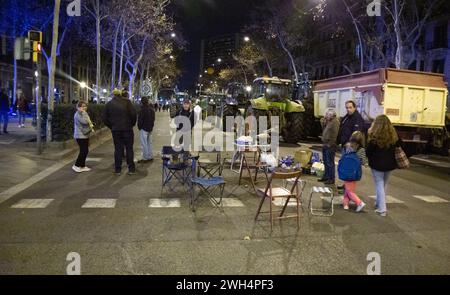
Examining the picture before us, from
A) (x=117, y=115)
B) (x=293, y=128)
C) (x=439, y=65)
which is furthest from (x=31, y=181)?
(x=439, y=65)

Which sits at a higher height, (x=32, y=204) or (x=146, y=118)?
(x=146, y=118)

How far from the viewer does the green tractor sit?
1722 cm

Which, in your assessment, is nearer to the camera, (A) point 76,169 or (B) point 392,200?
(B) point 392,200

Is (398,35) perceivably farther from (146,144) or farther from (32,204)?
(32,204)

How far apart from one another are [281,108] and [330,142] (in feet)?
29.3

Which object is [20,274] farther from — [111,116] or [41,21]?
[41,21]

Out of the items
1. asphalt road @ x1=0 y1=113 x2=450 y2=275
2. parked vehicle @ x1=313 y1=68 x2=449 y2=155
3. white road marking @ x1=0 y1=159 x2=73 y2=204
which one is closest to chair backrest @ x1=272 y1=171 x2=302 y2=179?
asphalt road @ x1=0 y1=113 x2=450 y2=275

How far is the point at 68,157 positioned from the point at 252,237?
302 inches

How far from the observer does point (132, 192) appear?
25.8 feet

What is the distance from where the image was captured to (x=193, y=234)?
556cm

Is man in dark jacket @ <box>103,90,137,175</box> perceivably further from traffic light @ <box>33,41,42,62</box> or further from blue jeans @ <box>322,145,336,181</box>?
blue jeans @ <box>322,145,336,181</box>

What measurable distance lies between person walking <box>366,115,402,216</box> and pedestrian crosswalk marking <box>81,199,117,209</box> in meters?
4.27

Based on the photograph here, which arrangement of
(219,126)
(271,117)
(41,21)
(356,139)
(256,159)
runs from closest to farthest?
1. (356,139)
2. (256,159)
3. (271,117)
4. (219,126)
5. (41,21)

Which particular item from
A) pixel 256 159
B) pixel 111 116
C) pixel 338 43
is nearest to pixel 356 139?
pixel 256 159
